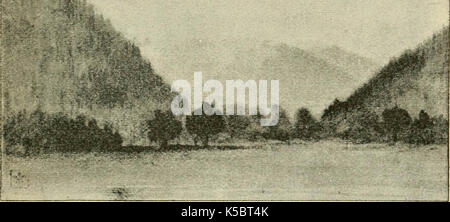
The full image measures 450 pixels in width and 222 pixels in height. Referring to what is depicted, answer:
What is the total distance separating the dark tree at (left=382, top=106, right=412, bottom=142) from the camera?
9.29 ft

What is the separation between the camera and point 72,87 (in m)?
2.84

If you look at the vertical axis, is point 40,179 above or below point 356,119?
below

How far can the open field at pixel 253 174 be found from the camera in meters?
2.83

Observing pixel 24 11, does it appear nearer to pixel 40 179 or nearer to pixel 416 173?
pixel 40 179

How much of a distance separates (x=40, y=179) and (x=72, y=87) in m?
0.46

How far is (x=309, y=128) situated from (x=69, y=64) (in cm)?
117

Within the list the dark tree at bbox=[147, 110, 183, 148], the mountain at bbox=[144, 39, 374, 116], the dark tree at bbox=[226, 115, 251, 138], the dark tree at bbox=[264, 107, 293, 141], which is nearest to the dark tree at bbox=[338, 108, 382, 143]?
the mountain at bbox=[144, 39, 374, 116]

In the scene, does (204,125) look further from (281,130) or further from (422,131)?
(422,131)

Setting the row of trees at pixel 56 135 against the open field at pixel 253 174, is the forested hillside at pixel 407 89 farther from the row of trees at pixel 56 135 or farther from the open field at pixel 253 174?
the row of trees at pixel 56 135

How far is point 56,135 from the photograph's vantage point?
2846mm

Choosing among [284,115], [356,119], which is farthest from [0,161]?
[356,119]

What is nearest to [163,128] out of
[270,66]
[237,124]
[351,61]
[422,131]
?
[237,124]

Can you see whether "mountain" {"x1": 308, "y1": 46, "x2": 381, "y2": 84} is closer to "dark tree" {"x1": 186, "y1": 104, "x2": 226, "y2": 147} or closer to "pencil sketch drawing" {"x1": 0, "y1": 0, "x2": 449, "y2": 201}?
"pencil sketch drawing" {"x1": 0, "y1": 0, "x2": 449, "y2": 201}
